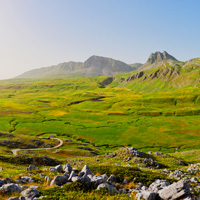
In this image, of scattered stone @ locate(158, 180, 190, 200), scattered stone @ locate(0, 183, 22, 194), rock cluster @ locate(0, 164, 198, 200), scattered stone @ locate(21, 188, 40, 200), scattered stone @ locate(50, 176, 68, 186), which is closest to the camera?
scattered stone @ locate(158, 180, 190, 200)

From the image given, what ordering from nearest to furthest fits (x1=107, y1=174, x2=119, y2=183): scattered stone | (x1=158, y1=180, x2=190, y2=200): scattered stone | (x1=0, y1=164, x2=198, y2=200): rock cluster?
(x1=158, y1=180, x2=190, y2=200): scattered stone < (x1=0, y1=164, x2=198, y2=200): rock cluster < (x1=107, y1=174, x2=119, y2=183): scattered stone

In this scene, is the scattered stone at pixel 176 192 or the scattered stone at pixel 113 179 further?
the scattered stone at pixel 113 179

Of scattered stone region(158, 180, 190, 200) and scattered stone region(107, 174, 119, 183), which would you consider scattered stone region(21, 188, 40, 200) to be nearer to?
scattered stone region(107, 174, 119, 183)

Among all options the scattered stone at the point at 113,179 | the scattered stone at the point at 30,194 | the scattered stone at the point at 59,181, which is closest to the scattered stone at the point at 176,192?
the scattered stone at the point at 113,179

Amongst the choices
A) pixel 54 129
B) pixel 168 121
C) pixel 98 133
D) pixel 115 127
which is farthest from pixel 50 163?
pixel 168 121

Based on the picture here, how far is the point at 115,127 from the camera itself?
478ft

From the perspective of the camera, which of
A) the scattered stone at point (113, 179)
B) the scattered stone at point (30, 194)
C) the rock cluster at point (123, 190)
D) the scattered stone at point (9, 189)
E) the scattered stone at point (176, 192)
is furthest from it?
the scattered stone at point (113, 179)

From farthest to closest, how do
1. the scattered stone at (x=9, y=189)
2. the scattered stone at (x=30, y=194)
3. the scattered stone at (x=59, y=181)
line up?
1. the scattered stone at (x=59, y=181)
2. the scattered stone at (x=9, y=189)
3. the scattered stone at (x=30, y=194)

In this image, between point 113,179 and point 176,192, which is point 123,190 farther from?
point 176,192

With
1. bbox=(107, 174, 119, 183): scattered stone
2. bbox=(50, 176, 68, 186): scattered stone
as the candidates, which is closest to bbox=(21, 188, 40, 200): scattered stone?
bbox=(50, 176, 68, 186): scattered stone

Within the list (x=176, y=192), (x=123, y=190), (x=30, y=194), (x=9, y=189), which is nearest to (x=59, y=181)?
(x=30, y=194)

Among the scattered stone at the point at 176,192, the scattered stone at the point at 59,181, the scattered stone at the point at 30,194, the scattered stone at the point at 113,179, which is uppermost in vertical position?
the scattered stone at the point at 176,192

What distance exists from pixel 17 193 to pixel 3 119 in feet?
573

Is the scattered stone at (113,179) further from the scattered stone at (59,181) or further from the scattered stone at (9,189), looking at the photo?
the scattered stone at (9,189)
